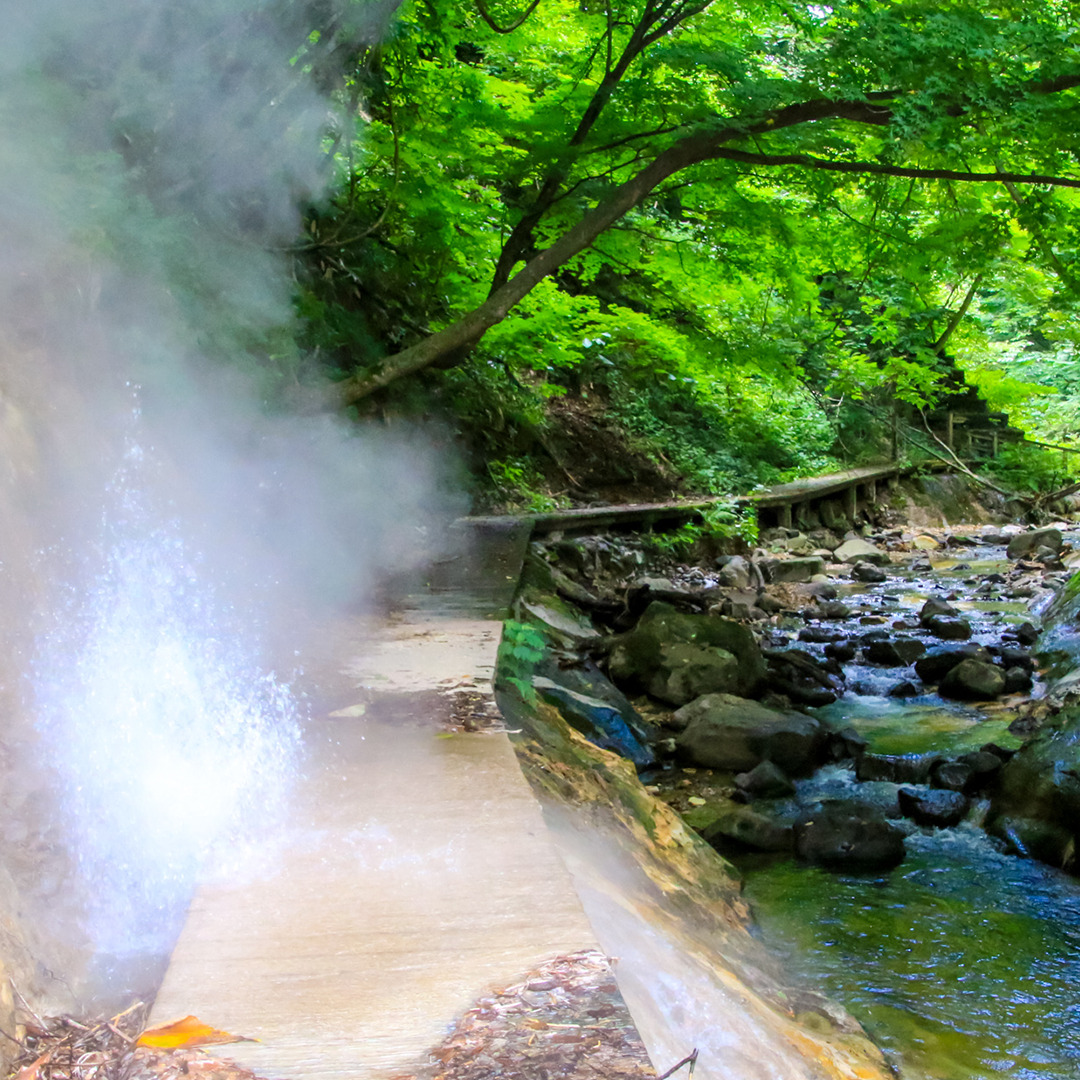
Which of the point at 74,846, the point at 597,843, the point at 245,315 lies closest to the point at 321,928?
the point at 74,846

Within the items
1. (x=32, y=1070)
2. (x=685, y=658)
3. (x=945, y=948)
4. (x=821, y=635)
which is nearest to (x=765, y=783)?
(x=945, y=948)

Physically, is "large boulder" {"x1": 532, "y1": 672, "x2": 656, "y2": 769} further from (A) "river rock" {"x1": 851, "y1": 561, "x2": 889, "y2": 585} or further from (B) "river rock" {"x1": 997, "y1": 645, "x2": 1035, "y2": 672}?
(A) "river rock" {"x1": 851, "y1": 561, "x2": 889, "y2": 585}

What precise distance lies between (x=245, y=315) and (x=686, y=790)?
4.02 m

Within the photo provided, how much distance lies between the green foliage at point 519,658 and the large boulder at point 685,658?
187cm

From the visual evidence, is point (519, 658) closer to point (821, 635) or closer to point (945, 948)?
point (945, 948)

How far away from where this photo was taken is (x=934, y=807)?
214 inches

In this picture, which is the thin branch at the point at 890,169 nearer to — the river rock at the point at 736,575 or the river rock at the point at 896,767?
the river rock at the point at 896,767

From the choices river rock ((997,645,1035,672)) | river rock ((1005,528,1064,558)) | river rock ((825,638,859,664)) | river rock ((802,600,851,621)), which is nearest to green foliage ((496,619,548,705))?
river rock ((825,638,859,664))

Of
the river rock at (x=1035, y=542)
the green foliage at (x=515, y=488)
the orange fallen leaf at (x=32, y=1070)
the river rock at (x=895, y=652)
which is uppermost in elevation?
the green foliage at (x=515, y=488)

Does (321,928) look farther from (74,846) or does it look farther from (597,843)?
(597,843)

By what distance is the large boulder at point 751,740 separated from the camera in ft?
20.7

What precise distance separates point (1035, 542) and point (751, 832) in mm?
12648

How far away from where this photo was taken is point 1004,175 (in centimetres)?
546

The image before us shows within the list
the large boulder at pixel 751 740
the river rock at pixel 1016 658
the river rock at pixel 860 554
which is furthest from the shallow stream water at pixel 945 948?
the river rock at pixel 860 554
